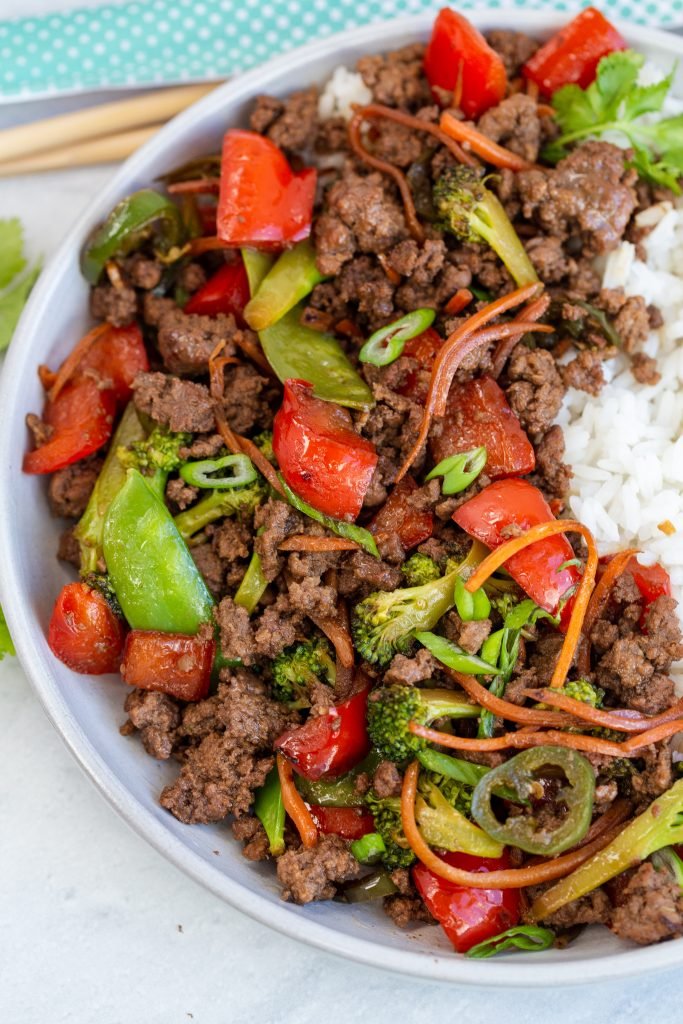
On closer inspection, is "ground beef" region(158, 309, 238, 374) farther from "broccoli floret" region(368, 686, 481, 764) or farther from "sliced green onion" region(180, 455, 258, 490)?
"broccoli floret" region(368, 686, 481, 764)

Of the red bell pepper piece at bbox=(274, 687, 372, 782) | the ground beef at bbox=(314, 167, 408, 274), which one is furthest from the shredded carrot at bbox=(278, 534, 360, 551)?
the ground beef at bbox=(314, 167, 408, 274)

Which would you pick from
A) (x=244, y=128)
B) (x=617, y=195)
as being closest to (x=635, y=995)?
(x=617, y=195)

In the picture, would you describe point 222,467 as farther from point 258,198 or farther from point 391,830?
point 391,830

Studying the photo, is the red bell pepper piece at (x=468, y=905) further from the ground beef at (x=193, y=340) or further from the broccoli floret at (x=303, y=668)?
the ground beef at (x=193, y=340)

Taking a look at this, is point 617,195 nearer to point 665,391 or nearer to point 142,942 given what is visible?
point 665,391

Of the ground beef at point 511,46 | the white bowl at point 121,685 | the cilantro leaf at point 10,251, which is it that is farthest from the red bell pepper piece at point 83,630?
the ground beef at point 511,46

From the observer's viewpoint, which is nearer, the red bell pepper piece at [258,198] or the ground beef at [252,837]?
the ground beef at [252,837]

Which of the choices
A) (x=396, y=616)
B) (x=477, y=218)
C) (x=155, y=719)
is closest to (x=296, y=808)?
(x=155, y=719)
